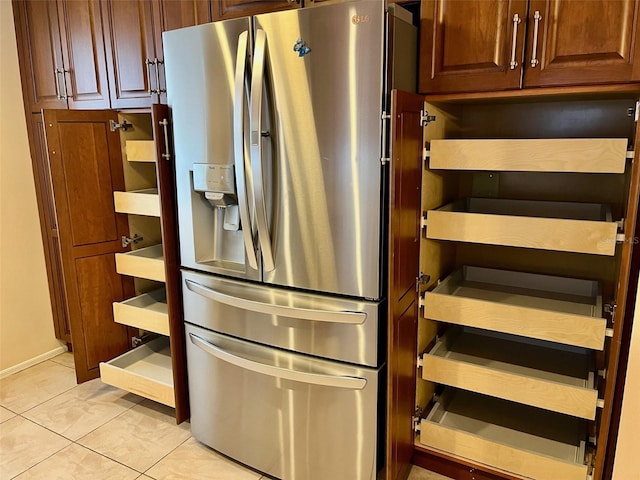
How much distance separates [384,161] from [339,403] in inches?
35.2

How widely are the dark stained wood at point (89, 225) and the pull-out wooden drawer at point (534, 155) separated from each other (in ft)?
5.64

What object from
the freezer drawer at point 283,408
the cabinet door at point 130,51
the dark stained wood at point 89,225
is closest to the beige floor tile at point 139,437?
the freezer drawer at point 283,408

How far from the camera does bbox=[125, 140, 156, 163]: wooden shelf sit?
238cm

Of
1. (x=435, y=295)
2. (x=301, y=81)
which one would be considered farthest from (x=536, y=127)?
(x=301, y=81)

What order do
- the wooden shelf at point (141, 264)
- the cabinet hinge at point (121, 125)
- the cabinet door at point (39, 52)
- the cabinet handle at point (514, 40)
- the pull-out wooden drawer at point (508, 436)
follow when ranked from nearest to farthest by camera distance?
1. the cabinet handle at point (514, 40)
2. the pull-out wooden drawer at point (508, 436)
3. the wooden shelf at point (141, 264)
4. the cabinet hinge at point (121, 125)
5. the cabinet door at point (39, 52)

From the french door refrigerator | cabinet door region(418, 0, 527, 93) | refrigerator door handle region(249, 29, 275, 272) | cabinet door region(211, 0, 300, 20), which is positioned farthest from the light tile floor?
cabinet door region(211, 0, 300, 20)

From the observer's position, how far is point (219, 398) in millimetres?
2012

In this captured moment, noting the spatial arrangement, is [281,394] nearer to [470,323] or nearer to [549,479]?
[470,323]

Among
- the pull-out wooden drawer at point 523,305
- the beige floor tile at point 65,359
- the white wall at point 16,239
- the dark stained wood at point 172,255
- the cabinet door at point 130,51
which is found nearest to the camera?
the pull-out wooden drawer at point 523,305

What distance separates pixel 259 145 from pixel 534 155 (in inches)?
37.3

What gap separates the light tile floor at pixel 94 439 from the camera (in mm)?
2025

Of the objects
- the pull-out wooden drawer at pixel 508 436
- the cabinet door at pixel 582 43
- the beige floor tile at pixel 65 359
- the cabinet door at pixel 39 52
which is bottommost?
the beige floor tile at pixel 65 359

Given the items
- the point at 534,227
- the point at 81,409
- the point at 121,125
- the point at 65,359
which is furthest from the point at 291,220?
the point at 65,359

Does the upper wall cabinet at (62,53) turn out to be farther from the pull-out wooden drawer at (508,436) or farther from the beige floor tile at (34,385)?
the pull-out wooden drawer at (508,436)
